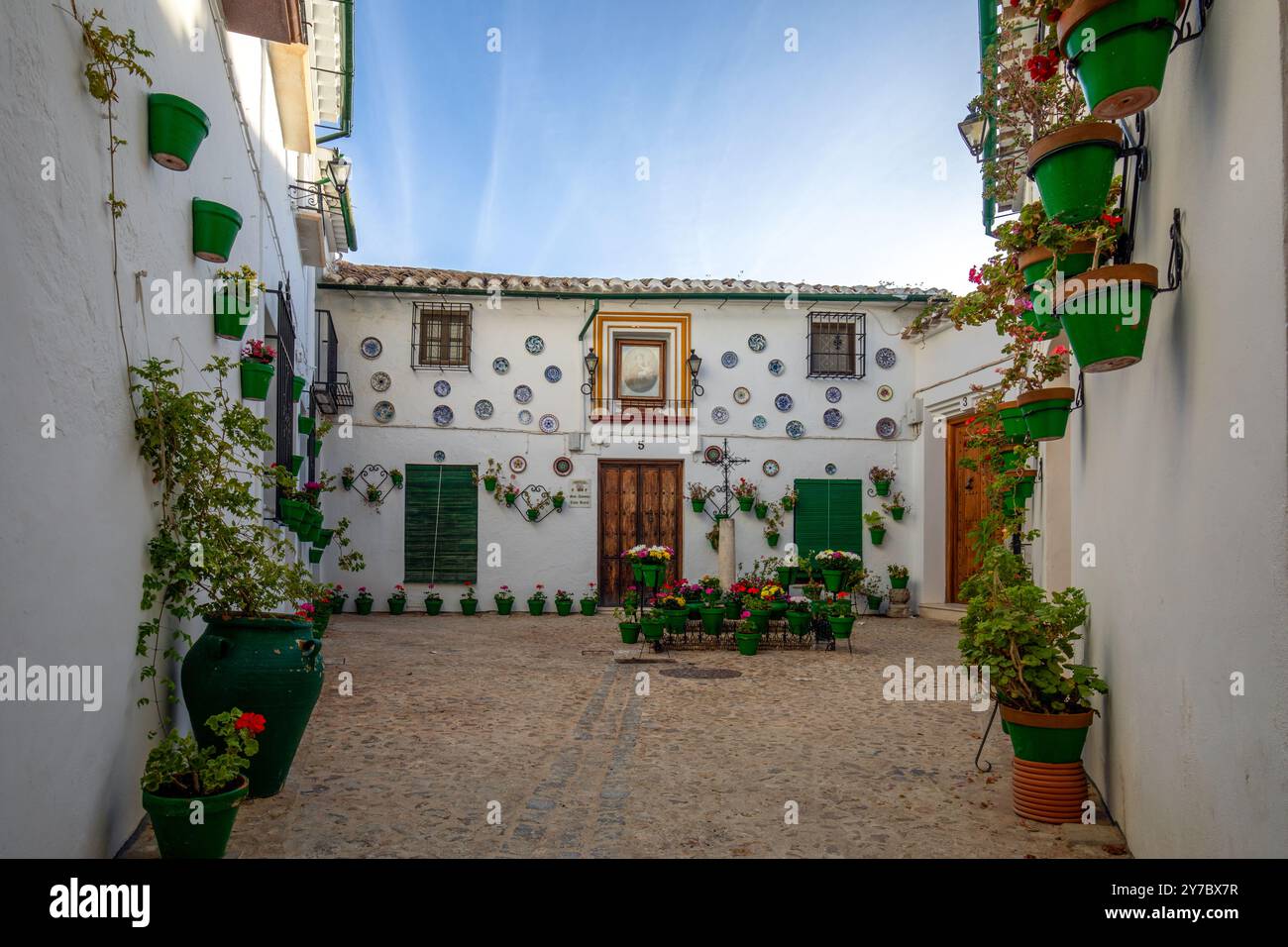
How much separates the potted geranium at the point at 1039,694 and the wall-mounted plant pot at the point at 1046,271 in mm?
1284

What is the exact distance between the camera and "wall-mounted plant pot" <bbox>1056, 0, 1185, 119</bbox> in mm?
2277

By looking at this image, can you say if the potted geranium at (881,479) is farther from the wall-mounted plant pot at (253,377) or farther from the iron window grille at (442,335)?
the wall-mounted plant pot at (253,377)

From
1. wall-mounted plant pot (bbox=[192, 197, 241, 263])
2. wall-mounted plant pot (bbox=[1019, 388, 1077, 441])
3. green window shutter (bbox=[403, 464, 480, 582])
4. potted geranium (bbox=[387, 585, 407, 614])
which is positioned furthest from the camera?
green window shutter (bbox=[403, 464, 480, 582])

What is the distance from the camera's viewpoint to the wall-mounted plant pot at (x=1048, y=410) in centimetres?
438

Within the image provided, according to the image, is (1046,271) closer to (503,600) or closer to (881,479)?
(881,479)

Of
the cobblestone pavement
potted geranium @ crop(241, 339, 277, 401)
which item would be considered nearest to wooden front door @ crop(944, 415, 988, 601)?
the cobblestone pavement

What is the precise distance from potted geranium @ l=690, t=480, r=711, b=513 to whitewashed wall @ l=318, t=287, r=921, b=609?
120 mm

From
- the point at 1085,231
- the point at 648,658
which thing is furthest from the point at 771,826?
the point at 648,658

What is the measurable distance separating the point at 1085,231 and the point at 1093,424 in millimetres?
1117

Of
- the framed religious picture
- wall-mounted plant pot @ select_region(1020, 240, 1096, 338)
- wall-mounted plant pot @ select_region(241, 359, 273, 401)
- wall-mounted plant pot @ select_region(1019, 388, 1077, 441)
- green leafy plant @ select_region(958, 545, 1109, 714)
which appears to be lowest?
green leafy plant @ select_region(958, 545, 1109, 714)

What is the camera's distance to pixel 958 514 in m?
12.7

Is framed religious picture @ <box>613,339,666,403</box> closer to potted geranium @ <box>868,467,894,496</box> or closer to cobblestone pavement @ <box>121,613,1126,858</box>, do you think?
potted geranium @ <box>868,467,894,496</box>

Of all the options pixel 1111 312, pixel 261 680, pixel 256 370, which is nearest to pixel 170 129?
pixel 256 370
